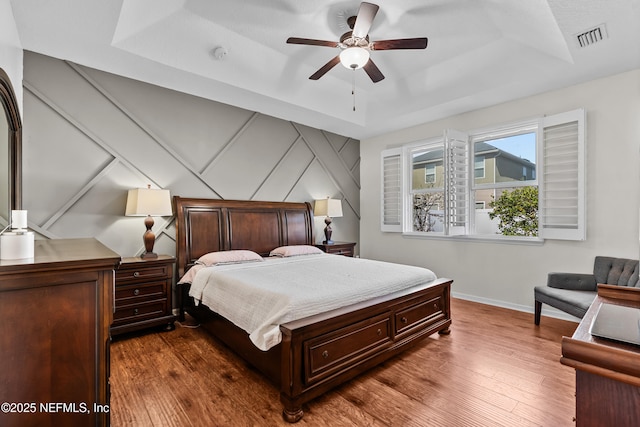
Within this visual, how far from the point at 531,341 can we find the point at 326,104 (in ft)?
12.1

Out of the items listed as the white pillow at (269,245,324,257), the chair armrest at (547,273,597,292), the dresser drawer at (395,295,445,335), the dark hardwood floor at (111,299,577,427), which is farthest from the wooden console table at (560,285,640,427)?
the white pillow at (269,245,324,257)

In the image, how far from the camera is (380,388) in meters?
2.14

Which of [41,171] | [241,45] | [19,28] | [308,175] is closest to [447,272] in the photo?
[308,175]

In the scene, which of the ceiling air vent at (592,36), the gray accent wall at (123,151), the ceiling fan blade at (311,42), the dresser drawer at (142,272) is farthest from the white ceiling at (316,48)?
the dresser drawer at (142,272)

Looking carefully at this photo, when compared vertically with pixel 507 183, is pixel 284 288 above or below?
below

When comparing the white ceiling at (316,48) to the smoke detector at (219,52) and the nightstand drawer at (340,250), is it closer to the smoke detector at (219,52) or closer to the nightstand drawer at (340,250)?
the smoke detector at (219,52)

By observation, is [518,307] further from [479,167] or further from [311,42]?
[311,42]

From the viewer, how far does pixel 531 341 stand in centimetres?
290

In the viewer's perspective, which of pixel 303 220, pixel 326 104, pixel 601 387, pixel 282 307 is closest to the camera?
pixel 601 387

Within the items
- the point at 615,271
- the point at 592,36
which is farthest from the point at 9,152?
the point at 615,271

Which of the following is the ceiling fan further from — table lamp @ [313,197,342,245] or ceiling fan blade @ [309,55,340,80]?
table lamp @ [313,197,342,245]

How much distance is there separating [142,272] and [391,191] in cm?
393

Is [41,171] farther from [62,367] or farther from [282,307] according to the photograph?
[282,307]

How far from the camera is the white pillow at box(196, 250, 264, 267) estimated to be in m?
3.28
